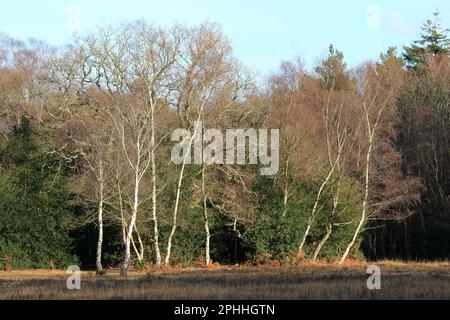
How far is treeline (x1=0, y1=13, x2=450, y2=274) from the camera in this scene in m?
40.6

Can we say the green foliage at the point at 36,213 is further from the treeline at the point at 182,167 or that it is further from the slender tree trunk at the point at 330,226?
the slender tree trunk at the point at 330,226

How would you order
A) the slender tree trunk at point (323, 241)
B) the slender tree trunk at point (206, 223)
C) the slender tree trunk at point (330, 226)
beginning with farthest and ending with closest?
1. the slender tree trunk at point (330, 226)
2. the slender tree trunk at point (323, 241)
3. the slender tree trunk at point (206, 223)

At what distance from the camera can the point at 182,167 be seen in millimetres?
42188

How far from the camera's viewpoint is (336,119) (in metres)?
48.8

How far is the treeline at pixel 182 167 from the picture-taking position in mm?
40562

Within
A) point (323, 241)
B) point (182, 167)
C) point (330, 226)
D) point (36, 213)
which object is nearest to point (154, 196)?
point (182, 167)

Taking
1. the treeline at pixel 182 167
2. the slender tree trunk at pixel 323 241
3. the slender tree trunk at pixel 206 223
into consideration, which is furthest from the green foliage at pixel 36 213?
the slender tree trunk at pixel 323 241

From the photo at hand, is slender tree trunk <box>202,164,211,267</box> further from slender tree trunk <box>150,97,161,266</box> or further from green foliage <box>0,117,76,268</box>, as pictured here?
green foliage <box>0,117,76,268</box>

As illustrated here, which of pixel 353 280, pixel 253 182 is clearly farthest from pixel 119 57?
pixel 353 280

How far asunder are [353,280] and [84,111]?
24.0 meters

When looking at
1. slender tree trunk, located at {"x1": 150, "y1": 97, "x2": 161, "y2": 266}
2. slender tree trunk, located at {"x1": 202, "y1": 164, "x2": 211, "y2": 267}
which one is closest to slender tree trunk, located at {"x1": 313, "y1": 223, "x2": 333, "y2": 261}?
slender tree trunk, located at {"x1": 202, "y1": 164, "x2": 211, "y2": 267}

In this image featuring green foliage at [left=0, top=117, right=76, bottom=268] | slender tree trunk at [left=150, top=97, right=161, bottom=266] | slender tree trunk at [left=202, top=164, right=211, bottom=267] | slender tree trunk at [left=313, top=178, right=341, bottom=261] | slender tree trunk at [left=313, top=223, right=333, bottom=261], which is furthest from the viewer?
slender tree trunk at [left=313, top=178, right=341, bottom=261]

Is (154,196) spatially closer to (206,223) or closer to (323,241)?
(206,223)
